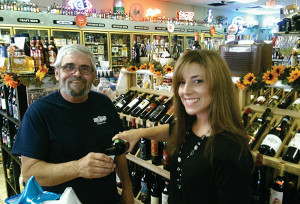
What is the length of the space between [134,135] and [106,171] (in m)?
0.34

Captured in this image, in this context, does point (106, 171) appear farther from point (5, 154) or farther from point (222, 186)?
point (5, 154)

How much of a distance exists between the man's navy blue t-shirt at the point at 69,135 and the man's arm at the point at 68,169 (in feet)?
0.21

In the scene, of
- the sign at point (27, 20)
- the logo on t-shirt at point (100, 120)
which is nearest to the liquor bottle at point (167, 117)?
the logo on t-shirt at point (100, 120)

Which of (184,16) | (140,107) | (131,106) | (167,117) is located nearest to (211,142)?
(167,117)

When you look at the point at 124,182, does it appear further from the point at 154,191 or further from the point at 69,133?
the point at 69,133

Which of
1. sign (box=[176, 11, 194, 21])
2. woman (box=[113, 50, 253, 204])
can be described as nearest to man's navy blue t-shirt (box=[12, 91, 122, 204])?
woman (box=[113, 50, 253, 204])

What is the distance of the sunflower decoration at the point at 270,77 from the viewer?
166 cm

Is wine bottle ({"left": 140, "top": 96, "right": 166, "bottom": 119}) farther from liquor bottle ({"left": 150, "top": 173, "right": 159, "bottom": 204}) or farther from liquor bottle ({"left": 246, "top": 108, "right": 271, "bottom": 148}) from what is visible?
liquor bottle ({"left": 246, "top": 108, "right": 271, "bottom": 148})

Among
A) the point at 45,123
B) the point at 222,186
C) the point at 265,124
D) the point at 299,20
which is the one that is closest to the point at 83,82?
the point at 45,123

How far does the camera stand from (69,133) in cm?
157

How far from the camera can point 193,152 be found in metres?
1.20

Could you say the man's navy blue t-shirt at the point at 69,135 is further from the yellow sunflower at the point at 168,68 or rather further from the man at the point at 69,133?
the yellow sunflower at the point at 168,68

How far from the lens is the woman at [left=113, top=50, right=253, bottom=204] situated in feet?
3.32

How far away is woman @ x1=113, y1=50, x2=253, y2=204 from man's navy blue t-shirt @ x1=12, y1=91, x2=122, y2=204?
2.04 feet
